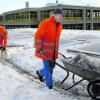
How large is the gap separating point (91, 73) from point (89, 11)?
55.4 meters

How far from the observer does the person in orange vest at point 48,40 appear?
734 centimetres

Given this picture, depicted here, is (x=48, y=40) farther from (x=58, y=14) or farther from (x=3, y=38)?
(x=3, y=38)

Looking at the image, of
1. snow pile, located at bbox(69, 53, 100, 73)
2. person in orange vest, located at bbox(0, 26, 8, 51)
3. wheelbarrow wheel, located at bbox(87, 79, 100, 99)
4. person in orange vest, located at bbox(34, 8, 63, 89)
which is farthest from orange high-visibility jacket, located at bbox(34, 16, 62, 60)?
person in orange vest, located at bbox(0, 26, 8, 51)

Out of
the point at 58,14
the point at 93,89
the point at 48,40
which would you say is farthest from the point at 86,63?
the point at 58,14

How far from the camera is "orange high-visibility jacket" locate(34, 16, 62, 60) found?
7.35 metres

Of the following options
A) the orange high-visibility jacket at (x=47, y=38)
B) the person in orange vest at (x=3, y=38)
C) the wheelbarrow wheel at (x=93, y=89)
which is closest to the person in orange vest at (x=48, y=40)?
the orange high-visibility jacket at (x=47, y=38)

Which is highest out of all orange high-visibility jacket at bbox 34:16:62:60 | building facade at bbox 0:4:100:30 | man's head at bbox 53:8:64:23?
man's head at bbox 53:8:64:23

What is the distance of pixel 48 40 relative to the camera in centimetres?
754

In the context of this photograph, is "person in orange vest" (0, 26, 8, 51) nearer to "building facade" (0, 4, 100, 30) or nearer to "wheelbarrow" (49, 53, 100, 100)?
"wheelbarrow" (49, 53, 100, 100)

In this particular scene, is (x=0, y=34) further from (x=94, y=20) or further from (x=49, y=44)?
(x=94, y=20)

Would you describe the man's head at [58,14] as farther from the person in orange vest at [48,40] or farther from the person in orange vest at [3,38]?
the person in orange vest at [3,38]

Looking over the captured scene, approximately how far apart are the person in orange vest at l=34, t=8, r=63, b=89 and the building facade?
4835 centimetres

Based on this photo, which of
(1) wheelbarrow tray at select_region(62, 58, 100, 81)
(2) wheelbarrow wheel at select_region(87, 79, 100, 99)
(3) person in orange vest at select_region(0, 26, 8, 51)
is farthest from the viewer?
(3) person in orange vest at select_region(0, 26, 8, 51)

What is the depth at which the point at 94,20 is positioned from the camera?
198ft
